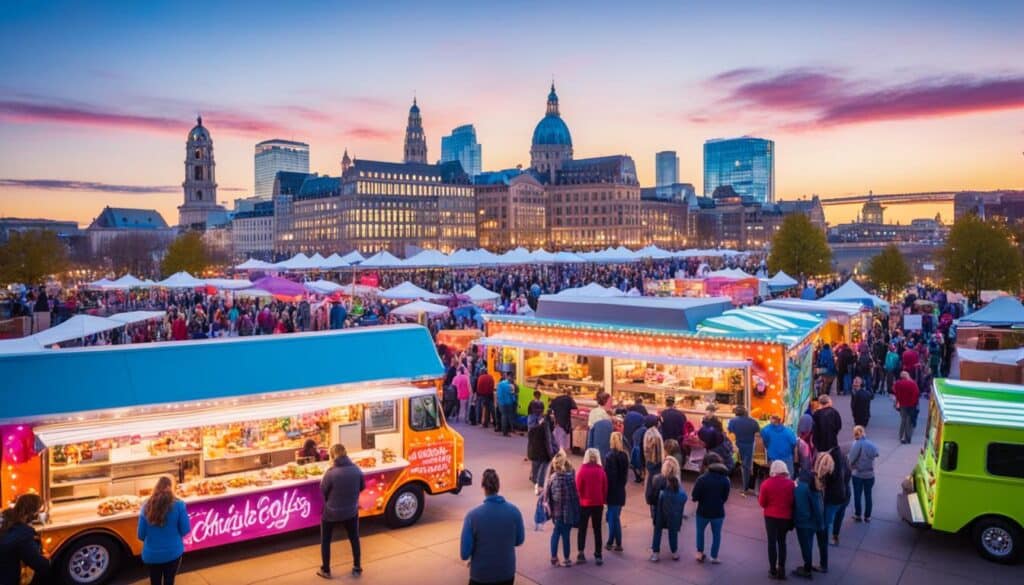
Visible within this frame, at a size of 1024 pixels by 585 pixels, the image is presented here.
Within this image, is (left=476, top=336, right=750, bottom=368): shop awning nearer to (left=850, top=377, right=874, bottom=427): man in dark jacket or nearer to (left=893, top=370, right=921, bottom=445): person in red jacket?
(left=850, top=377, right=874, bottom=427): man in dark jacket

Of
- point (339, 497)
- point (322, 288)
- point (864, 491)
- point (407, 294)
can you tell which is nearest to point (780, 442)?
point (864, 491)

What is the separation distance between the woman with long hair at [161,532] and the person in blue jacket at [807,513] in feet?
21.9

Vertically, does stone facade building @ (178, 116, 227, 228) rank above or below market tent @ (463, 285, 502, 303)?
above

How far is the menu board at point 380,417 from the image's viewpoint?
11.0m

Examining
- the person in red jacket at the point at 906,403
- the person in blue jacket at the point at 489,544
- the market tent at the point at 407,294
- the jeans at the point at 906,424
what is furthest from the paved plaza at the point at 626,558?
the market tent at the point at 407,294

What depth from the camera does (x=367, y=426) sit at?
11047mm

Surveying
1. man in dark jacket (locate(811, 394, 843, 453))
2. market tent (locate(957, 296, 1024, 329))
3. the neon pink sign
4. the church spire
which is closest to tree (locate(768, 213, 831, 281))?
market tent (locate(957, 296, 1024, 329))

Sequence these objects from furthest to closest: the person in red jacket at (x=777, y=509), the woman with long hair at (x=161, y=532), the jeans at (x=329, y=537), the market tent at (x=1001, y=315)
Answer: the market tent at (x=1001, y=315) < the jeans at (x=329, y=537) < the person in red jacket at (x=777, y=509) < the woman with long hair at (x=161, y=532)

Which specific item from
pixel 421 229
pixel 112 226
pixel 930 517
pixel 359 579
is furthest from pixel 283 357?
pixel 112 226

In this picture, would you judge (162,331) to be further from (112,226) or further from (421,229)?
(112,226)

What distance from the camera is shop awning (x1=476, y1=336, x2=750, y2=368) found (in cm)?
1406

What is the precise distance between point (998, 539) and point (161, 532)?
9575mm

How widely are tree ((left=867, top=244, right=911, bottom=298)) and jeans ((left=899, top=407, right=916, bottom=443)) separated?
46.9 meters

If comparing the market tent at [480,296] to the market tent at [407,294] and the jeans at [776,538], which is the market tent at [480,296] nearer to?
the market tent at [407,294]
